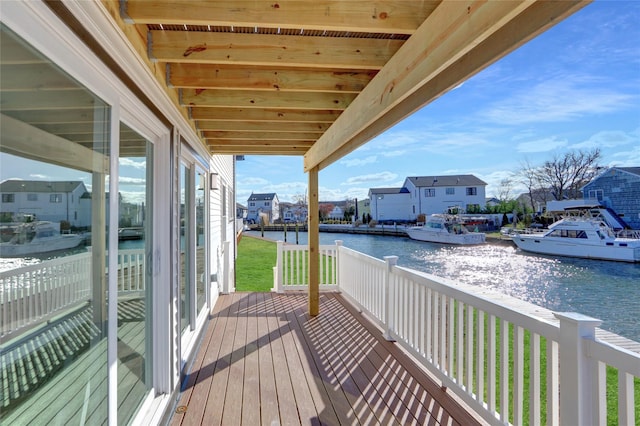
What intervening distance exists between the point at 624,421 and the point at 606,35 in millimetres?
18935

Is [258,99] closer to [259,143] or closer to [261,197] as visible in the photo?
[259,143]

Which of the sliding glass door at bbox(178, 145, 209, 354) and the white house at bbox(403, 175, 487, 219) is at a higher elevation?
the white house at bbox(403, 175, 487, 219)

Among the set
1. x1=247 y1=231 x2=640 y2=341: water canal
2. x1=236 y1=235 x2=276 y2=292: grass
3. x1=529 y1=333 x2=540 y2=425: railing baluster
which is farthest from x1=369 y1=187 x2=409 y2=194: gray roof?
x1=529 y1=333 x2=540 y2=425: railing baluster

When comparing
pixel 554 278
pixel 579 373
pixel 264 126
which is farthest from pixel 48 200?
pixel 554 278

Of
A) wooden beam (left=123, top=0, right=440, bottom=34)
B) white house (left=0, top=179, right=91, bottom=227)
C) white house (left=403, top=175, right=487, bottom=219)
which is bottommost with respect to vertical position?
white house (left=0, top=179, right=91, bottom=227)

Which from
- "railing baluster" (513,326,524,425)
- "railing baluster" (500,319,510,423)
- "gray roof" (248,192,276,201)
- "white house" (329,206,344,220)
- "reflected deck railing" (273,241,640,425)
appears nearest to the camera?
"reflected deck railing" (273,241,640,425)

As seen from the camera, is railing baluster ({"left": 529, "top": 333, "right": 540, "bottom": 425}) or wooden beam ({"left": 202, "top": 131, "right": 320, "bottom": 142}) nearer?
railing baluster ({"left": 529, "top": 333, "right": 540, "bottom": 425})

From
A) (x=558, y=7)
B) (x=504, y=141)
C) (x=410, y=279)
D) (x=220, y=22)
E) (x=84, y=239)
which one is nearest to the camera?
(x=558, y=7)

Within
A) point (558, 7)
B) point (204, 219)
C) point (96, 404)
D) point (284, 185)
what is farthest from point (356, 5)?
point (284, 185)

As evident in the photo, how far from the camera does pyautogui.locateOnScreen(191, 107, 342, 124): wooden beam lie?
3.24m

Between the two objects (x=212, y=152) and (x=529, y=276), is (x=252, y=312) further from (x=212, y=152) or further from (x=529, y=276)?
(x=529, y=276)

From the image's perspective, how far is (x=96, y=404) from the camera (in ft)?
4.51

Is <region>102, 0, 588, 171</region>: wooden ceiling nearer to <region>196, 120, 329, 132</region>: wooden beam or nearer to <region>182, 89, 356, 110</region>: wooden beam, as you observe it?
<region>182, 89, 356, 110</region>: wooden beam

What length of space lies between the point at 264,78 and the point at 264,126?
4.28 feet
